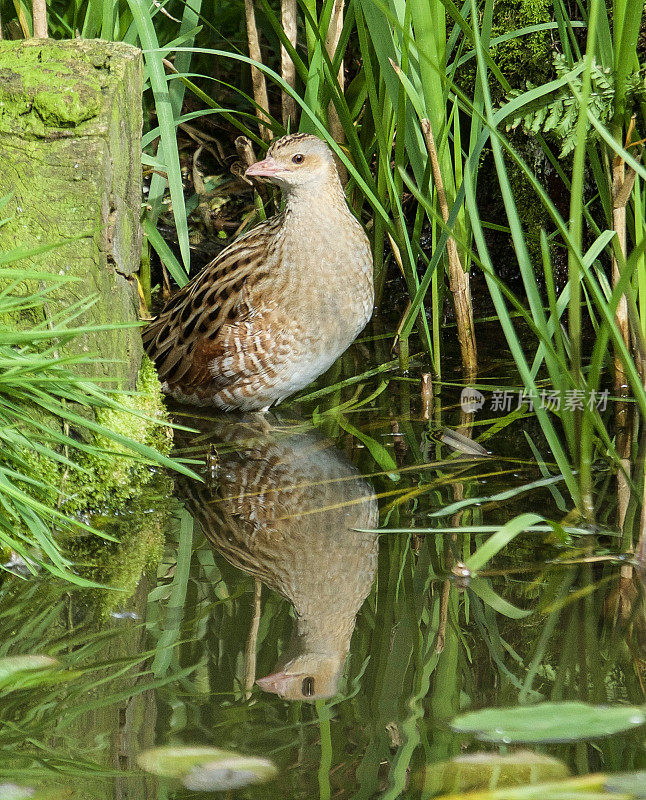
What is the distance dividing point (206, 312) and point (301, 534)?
1.50m

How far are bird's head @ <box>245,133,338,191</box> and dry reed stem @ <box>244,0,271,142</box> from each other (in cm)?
58

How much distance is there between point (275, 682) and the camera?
6.30ft

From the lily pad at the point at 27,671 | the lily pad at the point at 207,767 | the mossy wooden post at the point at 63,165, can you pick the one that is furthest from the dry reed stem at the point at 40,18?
the lily pad at the point at 207,767

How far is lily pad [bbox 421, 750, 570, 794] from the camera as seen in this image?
62.9 inches

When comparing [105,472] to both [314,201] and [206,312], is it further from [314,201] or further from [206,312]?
[314,201]

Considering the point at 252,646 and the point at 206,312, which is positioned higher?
the point at 252,646

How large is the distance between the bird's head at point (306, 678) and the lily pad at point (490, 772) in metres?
0.30

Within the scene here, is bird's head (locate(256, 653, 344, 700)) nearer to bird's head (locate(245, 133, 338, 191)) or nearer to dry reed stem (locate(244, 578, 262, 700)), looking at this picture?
dry reed stem (locate(244, 578, 262, 700))

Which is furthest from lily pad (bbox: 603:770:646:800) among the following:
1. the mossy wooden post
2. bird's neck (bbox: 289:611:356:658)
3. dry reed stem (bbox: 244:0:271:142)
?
dry reed stem (bbox: 244:0:271:142)

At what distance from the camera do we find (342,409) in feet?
12.1

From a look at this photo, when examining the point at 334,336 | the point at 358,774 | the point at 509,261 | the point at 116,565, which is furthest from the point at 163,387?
the point at 358,774

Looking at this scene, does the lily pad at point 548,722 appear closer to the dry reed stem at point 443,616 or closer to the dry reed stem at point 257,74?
the dry reed stem at point 443,616

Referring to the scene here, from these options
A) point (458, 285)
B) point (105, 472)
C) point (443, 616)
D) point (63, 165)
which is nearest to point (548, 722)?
point (443, 616)

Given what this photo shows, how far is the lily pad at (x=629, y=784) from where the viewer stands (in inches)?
60.8
